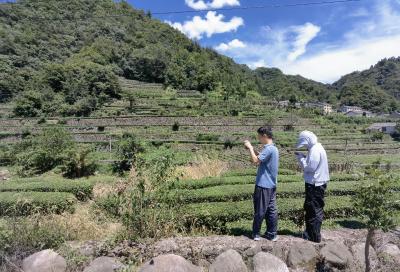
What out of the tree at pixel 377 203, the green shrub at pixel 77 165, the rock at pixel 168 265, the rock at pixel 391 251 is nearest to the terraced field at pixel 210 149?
the tree at pixel 377 203

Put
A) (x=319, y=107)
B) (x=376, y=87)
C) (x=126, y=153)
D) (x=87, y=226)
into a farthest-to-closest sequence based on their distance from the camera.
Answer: (x=376, y=87)
(x=319, y=107)
(x=126, y=153)
(x=87, y=226)

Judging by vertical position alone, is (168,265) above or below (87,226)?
below

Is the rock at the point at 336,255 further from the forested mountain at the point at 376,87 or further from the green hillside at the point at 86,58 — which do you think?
the forested mountain at the point at 376,87

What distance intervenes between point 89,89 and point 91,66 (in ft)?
18.9

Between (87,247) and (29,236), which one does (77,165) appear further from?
(87,247)

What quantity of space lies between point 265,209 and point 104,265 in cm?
233

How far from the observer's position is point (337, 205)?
617cm

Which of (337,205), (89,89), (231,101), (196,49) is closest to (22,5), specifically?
Result: (89,89)

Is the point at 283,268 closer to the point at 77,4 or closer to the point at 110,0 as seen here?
the point at 77,4

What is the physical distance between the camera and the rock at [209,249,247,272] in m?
4.21

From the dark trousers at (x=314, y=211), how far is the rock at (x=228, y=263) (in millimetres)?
1173

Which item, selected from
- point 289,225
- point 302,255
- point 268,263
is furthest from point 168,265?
point 289,225

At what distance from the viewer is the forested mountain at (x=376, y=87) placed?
95688 millimetres

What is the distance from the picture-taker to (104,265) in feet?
13.5
